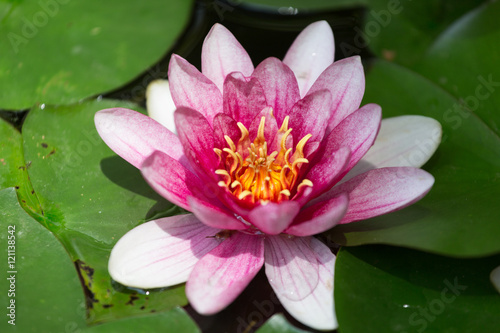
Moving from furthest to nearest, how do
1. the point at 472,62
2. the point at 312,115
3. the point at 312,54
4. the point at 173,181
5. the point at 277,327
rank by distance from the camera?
the point at 472,62 → the point at 312,54 → the point at 312,115 → the point at 173,181 → the point at 277,327

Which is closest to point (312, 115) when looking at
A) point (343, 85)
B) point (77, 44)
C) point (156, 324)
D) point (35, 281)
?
point (343, 85)

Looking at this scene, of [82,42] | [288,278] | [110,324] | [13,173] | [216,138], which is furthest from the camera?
[82,42]

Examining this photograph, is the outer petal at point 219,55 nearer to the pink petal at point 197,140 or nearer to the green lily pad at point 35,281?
the pink petal at point 197,140

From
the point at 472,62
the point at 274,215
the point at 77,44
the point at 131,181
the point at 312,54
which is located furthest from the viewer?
the point at 77,44

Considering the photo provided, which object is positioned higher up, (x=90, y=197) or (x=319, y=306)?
(x=319, y=306)

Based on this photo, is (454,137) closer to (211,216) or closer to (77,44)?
(211,216)

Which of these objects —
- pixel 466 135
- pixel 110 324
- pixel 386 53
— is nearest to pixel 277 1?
pixel 386 53

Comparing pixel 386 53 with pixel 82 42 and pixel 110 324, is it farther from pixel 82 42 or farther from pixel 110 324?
pixel 110 324
